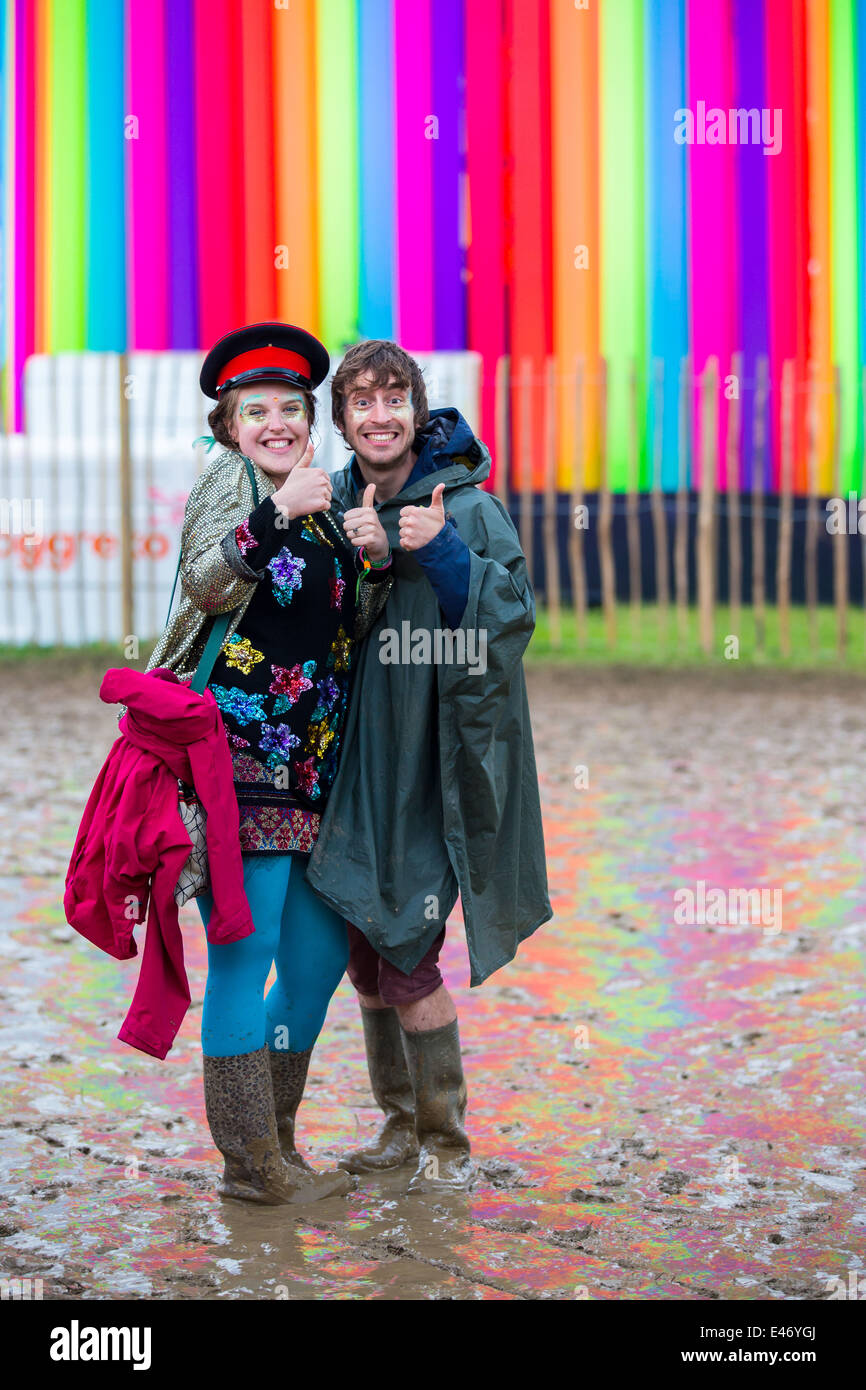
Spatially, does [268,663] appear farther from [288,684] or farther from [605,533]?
[605,533]

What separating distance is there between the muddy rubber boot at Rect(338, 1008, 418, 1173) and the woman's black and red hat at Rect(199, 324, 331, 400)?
1.27 m

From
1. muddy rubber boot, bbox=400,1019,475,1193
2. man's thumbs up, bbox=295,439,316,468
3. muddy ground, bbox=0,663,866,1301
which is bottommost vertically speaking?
muddy ground, bbox=0,663,866,1301

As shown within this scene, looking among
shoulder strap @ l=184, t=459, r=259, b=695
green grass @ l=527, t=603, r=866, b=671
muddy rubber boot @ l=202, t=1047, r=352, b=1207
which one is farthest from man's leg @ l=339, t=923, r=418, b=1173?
green grass @ l=527, t=603, r=866, b=671

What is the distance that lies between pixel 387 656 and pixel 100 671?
26.9ft

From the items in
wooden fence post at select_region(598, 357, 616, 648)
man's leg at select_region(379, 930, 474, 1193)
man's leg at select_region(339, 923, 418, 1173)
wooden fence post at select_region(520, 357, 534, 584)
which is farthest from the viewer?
wooden fence post at select_region(520, 357, 534, 584)

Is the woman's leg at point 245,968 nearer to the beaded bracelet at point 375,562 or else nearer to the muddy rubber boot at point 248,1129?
the muddy rubber boot at point 248,1129

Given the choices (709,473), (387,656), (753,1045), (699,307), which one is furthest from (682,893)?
(699,307)

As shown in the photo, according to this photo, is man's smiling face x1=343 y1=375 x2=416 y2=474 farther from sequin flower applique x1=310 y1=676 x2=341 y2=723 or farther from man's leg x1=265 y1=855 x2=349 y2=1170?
man's leg x1=265 y1=855 x2=349 y2=1170

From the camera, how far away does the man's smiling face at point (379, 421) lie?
293cm

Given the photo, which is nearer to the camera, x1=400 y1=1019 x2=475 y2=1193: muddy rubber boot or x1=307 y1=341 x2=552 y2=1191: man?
x1=307 y1=341 x2=552 y2=1191: man

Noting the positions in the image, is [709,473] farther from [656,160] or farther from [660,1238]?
[660,1238]

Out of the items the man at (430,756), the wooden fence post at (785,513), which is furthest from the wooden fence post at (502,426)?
the man at (430,756)

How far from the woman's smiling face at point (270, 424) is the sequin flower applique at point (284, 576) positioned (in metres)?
0.21

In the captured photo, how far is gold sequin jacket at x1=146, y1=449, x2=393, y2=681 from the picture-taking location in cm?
274
